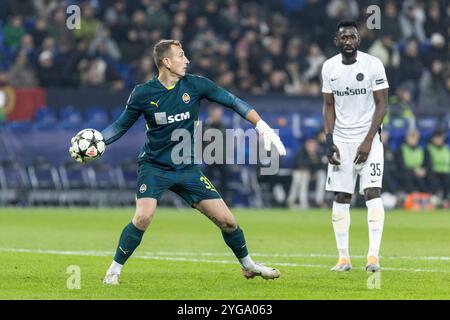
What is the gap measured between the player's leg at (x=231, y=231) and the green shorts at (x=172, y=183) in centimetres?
8

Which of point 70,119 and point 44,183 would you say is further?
point 44,183

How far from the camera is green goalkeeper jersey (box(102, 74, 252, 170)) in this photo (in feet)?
36.7

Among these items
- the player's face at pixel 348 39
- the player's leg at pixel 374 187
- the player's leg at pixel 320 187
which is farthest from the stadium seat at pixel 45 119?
the player's leg at pixel 374 187

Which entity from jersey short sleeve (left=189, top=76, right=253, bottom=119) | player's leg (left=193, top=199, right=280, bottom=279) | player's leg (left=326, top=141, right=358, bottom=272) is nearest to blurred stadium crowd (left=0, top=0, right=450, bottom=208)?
player's leg (left=326, top=141, right=358, bottom=272)

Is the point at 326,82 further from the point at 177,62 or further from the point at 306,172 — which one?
the point at 306,172

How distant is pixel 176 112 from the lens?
1123 centimetres

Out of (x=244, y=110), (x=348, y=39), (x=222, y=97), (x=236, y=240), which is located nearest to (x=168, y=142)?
(x=222, y=97)

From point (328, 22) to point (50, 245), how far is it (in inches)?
667

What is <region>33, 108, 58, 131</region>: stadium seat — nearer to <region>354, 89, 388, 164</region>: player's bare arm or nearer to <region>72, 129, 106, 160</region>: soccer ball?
<region>354, 89, 388, 164</region>: player's bare arm

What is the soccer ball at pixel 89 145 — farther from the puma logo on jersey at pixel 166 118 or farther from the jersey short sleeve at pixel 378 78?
the jersey short sleeve at pixel 378 78

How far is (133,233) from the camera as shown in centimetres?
1110

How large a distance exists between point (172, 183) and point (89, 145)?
2.84 ft
